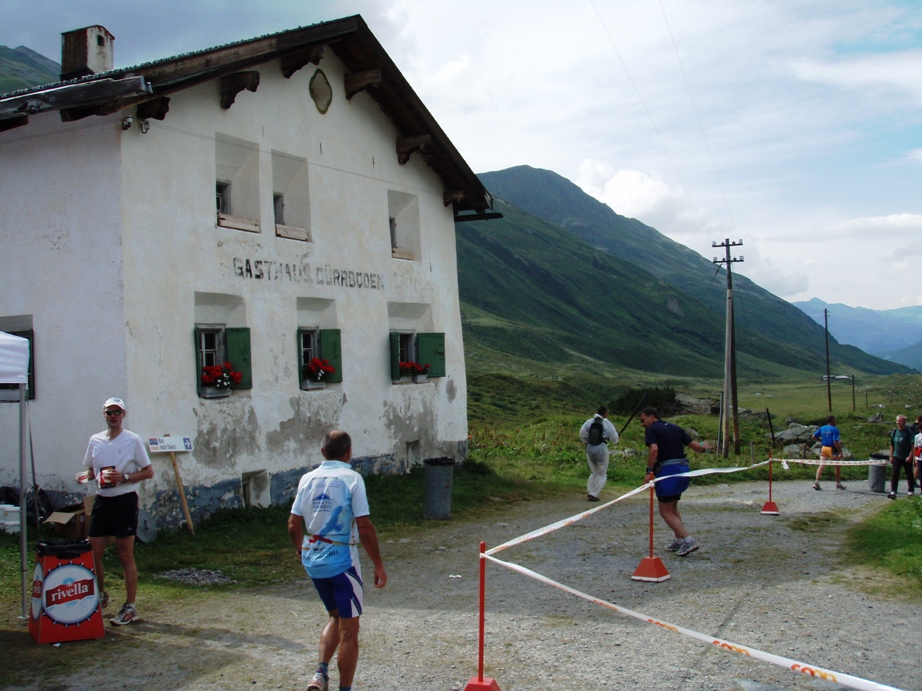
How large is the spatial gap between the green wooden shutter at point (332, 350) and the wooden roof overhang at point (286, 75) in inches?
155

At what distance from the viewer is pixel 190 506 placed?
1173cm

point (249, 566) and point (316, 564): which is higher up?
point (316, 564)

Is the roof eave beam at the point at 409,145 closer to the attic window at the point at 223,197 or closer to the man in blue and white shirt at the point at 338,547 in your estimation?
the attic window at the point at 223,197

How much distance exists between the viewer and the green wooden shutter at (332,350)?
564 inches

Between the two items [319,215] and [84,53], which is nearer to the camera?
[84,53]

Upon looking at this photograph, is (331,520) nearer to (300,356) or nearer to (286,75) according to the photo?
(300,356)

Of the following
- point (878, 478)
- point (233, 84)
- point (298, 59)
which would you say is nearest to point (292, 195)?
point (298, 59)

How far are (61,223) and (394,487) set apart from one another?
274 inches

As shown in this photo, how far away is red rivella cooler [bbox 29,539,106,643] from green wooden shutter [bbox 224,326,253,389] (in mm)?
5563

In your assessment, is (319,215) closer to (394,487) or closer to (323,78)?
(323,78)

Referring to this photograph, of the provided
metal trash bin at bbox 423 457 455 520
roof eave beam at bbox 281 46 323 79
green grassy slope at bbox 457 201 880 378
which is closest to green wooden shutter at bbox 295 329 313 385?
metal trash bin at bbox 423 457 455 520

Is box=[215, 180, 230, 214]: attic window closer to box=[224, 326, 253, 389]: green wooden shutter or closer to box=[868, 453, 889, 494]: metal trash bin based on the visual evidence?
box=[224, 326, 253, 389]: green wooden shutter

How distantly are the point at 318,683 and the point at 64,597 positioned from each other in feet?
8.59

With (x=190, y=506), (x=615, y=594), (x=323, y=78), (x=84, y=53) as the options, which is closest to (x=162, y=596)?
(x=190, y=506)
